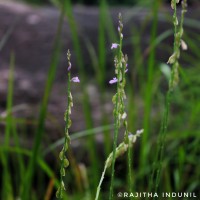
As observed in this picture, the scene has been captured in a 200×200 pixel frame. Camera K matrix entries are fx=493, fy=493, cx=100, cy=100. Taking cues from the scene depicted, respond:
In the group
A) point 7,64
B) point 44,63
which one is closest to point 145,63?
point 44,63

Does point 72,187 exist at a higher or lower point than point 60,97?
lower

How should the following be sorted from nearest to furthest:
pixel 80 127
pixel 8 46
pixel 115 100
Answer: pixel 115 100 < pixel 80 127 < pixel 8 46

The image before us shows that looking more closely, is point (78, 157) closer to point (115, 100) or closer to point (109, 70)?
point (109, 70)

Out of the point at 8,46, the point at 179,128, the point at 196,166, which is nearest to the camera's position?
the point at 196,166

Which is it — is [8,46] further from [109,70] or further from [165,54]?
[165,54]

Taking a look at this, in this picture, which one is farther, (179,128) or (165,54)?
(165,54)

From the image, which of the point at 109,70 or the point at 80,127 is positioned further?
the point at 109,70

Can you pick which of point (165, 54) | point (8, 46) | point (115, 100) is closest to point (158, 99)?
point (165, 54)

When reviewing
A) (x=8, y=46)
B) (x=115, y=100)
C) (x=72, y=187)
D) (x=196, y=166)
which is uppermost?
(x=115, y=100)

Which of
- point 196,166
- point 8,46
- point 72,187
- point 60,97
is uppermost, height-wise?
point 8,46
